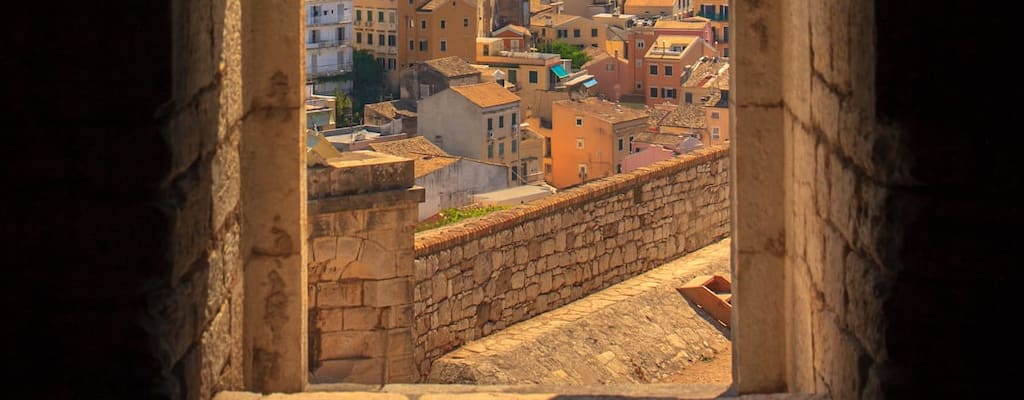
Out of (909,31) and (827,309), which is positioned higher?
(909,31)

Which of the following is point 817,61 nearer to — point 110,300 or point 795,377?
point 795,377

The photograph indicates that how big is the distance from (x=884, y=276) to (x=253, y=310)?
7.47 ft

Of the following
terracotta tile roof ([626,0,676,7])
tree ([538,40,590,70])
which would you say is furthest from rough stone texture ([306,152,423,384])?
terracotta tile roof ([626,0,676,7])

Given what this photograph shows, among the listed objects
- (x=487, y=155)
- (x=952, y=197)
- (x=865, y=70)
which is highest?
(x=865, y=70)

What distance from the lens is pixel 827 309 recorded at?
156 inches

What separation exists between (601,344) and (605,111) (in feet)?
134

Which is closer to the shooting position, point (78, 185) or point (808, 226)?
point (78, 185)

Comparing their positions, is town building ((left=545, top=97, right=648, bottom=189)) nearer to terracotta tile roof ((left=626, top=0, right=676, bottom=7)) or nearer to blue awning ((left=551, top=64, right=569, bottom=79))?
blue awning ((left=551, top=64, right=569, bottom=79))

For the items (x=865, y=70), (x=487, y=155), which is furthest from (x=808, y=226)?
(x=487, y=155)

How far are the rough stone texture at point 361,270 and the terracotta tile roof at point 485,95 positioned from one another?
125 feet

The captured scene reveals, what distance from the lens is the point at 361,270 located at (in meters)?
9.50

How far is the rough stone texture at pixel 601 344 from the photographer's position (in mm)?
10734

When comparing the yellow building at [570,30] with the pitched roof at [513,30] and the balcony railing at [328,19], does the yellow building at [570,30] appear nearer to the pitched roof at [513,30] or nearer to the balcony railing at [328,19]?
the pitched roof at [513,30]

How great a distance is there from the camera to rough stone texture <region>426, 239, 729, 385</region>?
10734 mm
